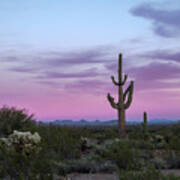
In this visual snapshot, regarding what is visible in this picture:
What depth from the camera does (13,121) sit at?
14758mm

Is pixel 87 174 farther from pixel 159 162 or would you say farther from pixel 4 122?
pixel 4 122

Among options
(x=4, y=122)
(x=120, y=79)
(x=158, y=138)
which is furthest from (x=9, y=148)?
(x=120, y=79)

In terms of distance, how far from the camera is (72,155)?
12695 mm

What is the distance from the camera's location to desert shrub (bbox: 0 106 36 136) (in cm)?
1438

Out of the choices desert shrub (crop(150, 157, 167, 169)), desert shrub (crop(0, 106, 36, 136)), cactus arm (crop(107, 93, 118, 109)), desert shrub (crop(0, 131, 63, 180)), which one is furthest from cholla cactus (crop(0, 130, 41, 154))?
cactus arm (crop(107, 93, 118, 109))

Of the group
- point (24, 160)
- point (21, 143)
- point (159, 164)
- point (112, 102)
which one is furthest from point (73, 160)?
point (112, 102)

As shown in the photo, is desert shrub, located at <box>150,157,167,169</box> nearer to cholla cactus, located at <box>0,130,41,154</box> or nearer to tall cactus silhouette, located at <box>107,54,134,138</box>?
cholla cactus, located at <box>0,130,41,154</box>

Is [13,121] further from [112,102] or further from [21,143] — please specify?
[112,102]

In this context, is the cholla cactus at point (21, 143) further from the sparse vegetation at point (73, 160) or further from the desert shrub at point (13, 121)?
the desert shrub at point (13, 121)

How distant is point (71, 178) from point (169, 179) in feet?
9.15

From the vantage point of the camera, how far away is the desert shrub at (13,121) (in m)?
14.4

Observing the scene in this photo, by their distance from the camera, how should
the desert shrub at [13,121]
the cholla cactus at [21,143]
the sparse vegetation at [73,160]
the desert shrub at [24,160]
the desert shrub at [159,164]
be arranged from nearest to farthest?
the desert shrub at [24,160] → the sparse vegetation at [73,160] → the cholla cactus at [21,143] → the desert shrub at [159,164] → the desert shrub at [13,121]

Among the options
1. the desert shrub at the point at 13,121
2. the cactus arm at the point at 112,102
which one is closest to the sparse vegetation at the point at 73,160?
the desert shrub at the point at 13,121

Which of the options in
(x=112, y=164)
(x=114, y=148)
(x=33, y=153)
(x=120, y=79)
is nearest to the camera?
(x=33, y=153)
